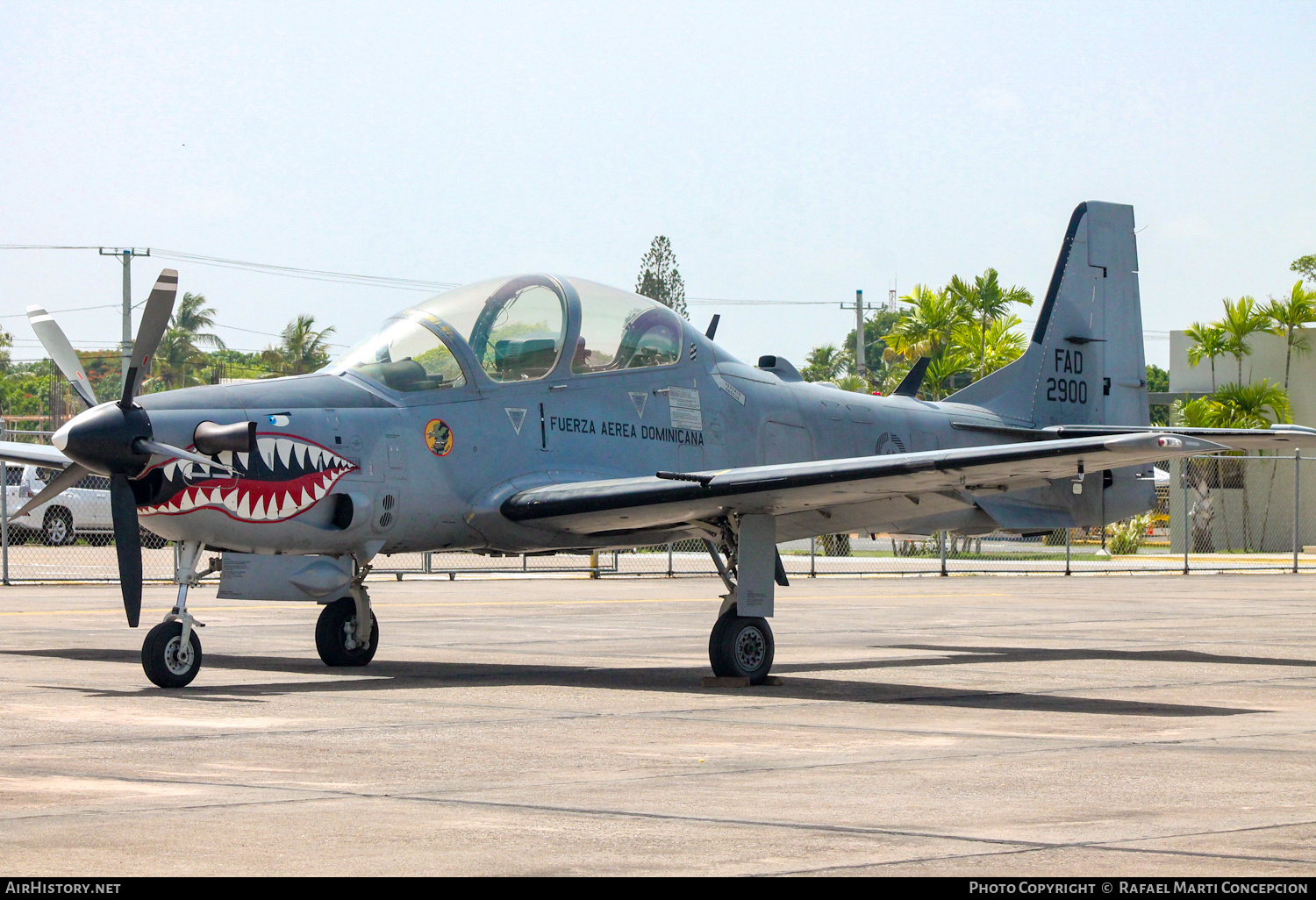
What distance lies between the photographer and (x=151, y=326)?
37.0ft

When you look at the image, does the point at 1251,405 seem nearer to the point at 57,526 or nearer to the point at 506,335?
the point at 57,526

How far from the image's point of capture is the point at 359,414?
1209 cm

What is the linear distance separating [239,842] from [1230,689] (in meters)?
8.37

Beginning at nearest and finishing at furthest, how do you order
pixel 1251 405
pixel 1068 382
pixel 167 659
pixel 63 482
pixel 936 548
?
pixel 167 659, pixel 63 482, pixel 1068 382, pixel 936 548, pixel 1251 405

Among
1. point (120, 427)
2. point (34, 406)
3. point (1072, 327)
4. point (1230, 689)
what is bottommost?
point (1230, 689)

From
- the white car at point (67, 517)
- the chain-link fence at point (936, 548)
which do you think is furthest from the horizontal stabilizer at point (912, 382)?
the white car at point (67, 517)

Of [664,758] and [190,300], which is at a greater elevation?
[190,300]

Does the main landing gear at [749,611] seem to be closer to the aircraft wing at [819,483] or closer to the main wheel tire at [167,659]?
the aircraft wing at [819,483]

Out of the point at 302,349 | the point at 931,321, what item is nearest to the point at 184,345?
the point at 302,349

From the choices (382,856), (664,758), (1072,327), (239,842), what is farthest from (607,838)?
(1072,327)

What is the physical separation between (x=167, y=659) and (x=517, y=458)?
10.8 feet

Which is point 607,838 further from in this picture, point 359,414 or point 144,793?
point 359,414

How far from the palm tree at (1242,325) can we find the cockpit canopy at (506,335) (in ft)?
116

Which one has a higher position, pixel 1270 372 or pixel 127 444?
pixel 1270 372
